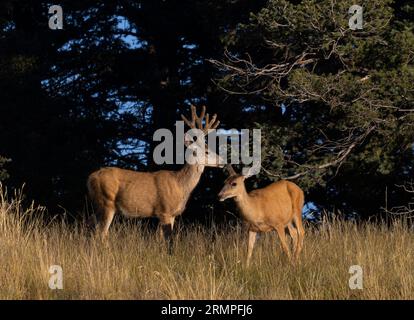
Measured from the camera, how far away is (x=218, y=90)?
54.6 ft

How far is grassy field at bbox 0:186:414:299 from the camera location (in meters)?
8.17

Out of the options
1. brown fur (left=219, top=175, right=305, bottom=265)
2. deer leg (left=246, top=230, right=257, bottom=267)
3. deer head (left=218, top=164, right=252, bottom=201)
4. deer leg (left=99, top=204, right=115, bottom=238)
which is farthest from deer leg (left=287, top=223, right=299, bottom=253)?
deer leg (left=99, top=204, right=115, bottom=238)

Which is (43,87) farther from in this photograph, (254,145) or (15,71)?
(254,145)

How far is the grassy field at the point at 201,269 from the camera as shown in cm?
817

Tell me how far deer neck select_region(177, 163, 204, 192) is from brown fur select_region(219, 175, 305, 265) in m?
2.06

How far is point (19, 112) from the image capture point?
19219 mm

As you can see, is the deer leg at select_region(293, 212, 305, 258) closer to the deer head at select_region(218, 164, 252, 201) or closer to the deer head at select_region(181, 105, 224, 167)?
the deer head at select_region(218, 164, 252, 201)

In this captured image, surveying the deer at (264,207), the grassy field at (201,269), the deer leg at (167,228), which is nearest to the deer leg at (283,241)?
the deer at (264,207)

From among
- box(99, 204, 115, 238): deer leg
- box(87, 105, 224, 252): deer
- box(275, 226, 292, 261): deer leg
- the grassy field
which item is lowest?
the grassy field

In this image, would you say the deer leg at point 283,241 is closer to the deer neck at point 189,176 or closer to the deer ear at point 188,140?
the deer neck at point 189,176

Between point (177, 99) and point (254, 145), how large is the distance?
5.74 meters

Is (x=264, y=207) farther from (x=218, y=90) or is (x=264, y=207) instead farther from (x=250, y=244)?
(x=218, y=90)

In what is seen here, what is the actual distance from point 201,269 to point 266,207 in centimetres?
239
